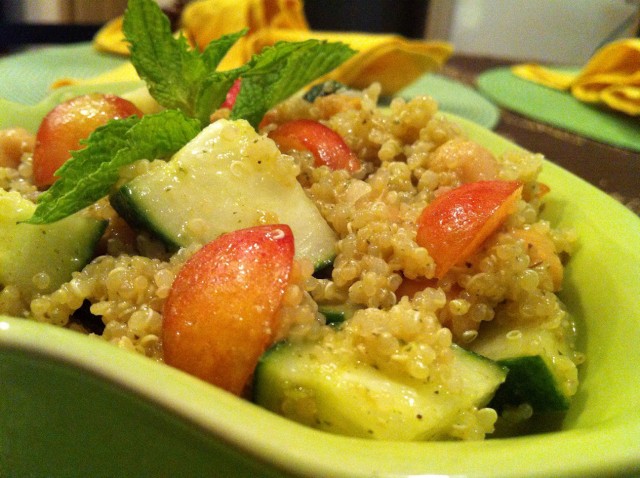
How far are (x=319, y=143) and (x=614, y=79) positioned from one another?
63.2 inches

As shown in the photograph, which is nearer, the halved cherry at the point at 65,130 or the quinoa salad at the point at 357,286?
the quinoa salad at the point at 357,286

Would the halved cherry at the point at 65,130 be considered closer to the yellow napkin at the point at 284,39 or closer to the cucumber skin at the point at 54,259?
the cucumber skin at the point at 54,259

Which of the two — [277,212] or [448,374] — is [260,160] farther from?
[448,374]

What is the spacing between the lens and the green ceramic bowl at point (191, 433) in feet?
1.40

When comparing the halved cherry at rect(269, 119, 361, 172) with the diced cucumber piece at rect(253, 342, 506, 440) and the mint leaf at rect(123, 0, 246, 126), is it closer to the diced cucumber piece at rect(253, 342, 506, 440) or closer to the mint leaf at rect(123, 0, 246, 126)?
the mint leaf at rect(123, 0, 246, 126)

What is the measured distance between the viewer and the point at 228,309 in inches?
22.8

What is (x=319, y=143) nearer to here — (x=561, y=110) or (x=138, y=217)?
(x=138, y=217)

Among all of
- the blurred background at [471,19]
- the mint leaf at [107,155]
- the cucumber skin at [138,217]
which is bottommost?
the blurred background at [471,19]

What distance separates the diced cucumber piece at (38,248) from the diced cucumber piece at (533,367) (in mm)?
479

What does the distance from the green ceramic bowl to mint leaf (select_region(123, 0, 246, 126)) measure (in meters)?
0.51

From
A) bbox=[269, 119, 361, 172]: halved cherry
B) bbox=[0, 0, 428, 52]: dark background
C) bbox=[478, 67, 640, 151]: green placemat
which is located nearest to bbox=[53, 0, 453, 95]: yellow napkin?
bbox=[478, 67, 640, 151]: green placemat

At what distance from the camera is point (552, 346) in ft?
2.22

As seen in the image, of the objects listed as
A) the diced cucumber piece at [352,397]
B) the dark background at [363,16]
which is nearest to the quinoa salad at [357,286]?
the diced cucumber piece at [352,397]

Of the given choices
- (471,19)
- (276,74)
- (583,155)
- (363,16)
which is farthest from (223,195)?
(471,19)
